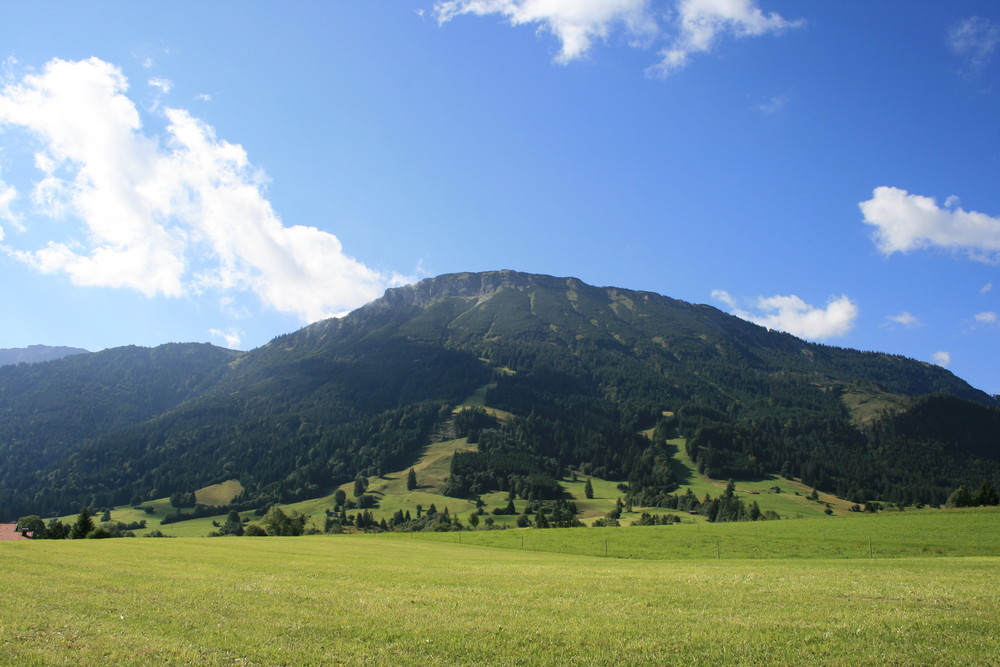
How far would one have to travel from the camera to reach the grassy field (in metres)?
13.8

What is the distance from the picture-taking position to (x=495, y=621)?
17.4 metres

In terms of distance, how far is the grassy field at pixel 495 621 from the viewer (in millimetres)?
13789

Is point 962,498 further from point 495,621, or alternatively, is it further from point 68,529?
point 68,529

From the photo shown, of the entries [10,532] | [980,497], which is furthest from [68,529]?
[980,497]

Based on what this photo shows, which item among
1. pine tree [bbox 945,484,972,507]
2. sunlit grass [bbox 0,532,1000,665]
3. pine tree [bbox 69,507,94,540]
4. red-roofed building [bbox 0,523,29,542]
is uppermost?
sunlit grass [bbox 0,532,1000,665]

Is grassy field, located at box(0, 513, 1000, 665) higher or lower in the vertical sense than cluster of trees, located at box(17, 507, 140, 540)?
higher

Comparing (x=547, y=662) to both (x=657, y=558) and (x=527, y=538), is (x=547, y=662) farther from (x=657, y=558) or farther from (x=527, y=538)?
(x=527, y=538)

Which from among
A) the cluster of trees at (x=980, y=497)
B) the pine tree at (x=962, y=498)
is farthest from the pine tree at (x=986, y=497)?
the pine tree at (x=962, y=498)

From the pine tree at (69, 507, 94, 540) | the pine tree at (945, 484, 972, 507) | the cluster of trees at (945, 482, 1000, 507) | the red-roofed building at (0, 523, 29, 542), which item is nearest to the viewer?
the cluster of trees at (945, 482, 1000, 507)

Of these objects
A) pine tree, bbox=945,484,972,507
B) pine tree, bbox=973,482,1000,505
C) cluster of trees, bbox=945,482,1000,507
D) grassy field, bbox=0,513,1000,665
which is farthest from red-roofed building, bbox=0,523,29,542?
pine tree, bbox=945,484,972,507

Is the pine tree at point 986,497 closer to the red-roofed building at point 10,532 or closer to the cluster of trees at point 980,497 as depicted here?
the cluster of trees at point 980,497

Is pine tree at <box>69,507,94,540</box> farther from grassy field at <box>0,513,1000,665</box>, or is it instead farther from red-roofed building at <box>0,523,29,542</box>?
grassy field at <box>0,513,1000,665</box>

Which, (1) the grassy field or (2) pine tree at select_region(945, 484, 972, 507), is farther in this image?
(2) pine tree at select_region(945, 484, 972, 507)

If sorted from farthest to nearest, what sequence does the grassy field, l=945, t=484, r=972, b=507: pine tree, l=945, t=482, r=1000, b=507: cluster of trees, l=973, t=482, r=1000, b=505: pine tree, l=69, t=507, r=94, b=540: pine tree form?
l=945, t=484, r=972, b=507: pine tree
l=69, t=507, r=94, b=540: pine tree
l=945, t=482, r=1000, b=507: cluster of trees
l=973, t=482, r=1000, b=505: pine tree
the grassy field
